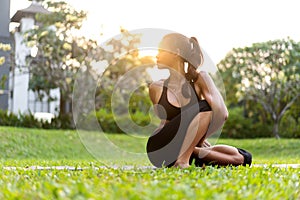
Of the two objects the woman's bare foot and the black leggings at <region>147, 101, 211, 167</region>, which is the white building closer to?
the black leggings at <region>147, 101, 211, 167</region>

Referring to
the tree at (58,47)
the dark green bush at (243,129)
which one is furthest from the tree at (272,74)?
the tree at (58,47)

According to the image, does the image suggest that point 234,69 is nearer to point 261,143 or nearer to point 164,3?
point 261,143

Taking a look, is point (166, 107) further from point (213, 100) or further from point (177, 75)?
point (213, 100)

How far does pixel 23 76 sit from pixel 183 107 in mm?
11631

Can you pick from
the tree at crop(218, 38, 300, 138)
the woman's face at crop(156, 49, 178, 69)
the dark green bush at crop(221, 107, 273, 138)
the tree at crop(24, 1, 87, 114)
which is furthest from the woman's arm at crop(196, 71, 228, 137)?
the dark green bush at crop(221, 107, 273, 138)

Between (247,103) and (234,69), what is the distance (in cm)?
159

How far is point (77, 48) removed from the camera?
1241 cm

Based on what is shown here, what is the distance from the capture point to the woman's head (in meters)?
4.05

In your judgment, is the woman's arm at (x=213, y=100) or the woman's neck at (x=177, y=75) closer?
the woman's arm at (x=213, y=100)

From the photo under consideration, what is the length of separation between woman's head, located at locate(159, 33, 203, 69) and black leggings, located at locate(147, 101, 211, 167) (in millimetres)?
345

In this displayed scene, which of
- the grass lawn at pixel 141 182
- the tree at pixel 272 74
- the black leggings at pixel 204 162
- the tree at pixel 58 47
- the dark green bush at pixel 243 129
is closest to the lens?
the grass lawn at pixel 141 182

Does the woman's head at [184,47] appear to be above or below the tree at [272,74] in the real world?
above

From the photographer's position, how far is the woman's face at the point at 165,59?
162 inches

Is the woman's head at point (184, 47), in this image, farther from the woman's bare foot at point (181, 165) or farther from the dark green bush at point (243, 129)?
the dark green bush at point (243, 129)
